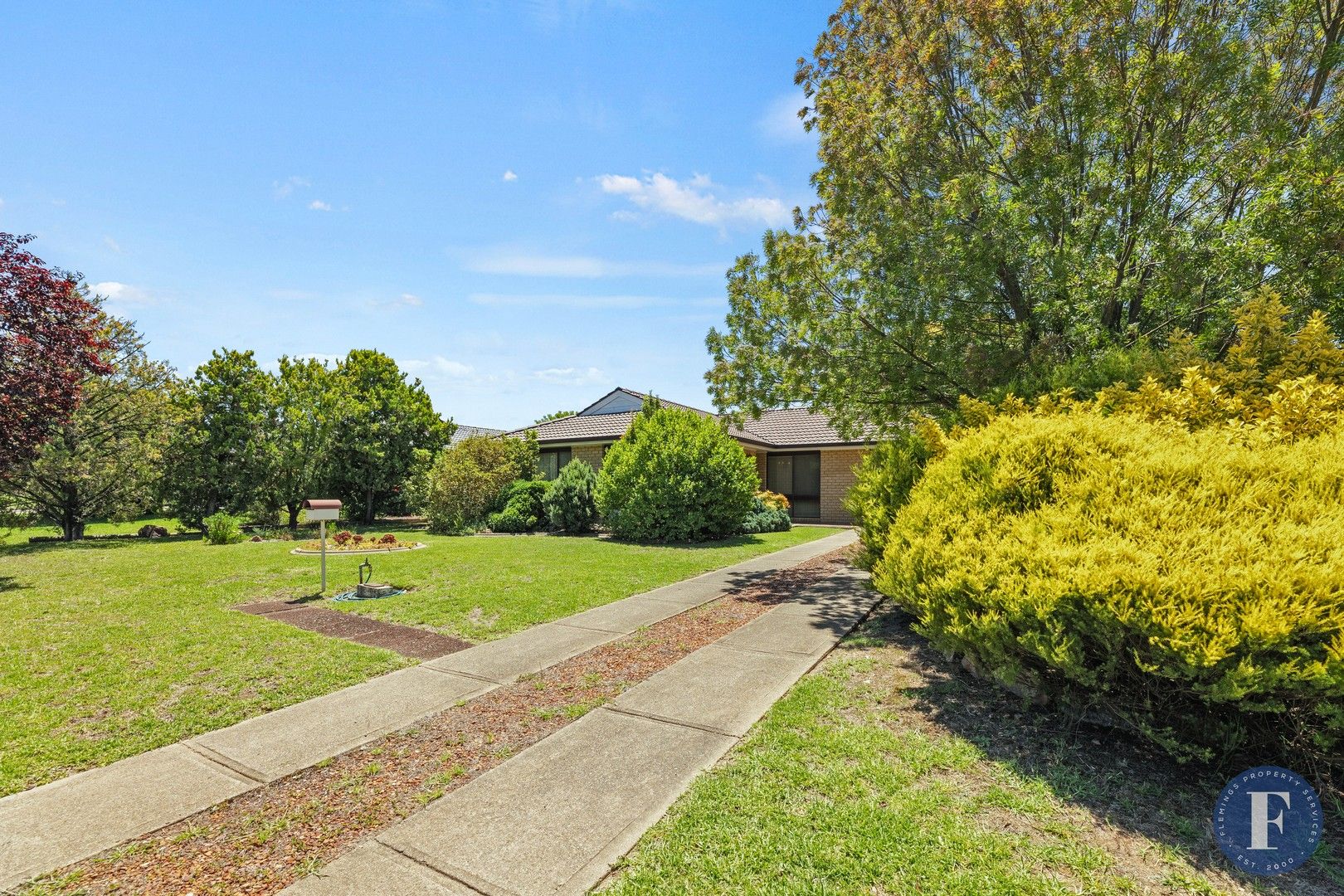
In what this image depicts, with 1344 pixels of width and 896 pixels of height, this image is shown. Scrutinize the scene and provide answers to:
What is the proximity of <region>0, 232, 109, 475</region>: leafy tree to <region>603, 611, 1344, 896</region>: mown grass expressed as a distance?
13567 mm

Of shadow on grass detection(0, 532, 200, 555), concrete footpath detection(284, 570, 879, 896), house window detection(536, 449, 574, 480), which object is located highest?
house window detection(536, 449, 574, 480)

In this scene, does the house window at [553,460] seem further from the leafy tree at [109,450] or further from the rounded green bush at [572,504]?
the leafy tree at [109,450]

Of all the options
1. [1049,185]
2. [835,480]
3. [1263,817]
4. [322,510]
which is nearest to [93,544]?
[322,510]

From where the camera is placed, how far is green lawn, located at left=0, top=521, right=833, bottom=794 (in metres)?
4.15

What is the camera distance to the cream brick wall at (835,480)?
21.7m

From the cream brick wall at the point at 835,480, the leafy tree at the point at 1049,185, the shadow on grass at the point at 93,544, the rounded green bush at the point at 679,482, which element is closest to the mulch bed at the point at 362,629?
the leafy tree at the point at 1049,185

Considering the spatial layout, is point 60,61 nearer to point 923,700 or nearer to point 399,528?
point 923,700

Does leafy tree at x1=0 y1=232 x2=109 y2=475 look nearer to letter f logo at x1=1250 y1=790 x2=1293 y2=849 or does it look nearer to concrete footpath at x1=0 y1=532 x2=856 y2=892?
concrete footpath at x1=0 y1=532 x2=856 y2=892

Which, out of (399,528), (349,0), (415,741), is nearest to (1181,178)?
(415,741)

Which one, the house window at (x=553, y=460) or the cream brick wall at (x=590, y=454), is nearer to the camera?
the cream brick wall at (x=590, y=454)

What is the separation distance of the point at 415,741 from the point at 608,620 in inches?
129

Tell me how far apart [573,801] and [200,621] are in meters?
6.39

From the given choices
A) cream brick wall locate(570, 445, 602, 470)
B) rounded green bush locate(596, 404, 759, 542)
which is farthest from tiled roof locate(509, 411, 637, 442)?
rounded green bush locate(596, 404, 759, 542)

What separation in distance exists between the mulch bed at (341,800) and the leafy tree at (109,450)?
1748cm
